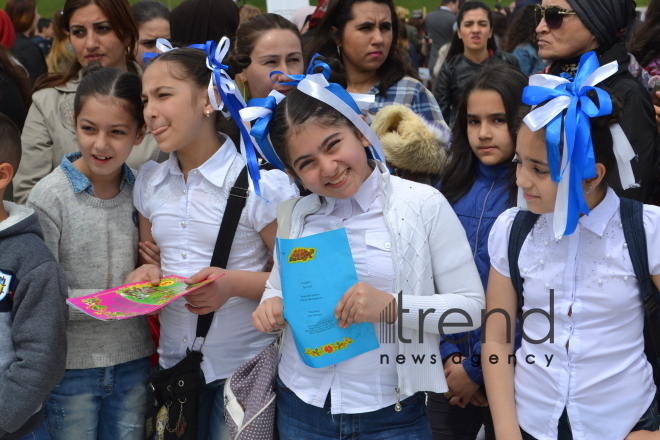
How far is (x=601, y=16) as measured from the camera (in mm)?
2910

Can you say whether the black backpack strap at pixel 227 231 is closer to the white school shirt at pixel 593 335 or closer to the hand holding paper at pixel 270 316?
the hand holding paper at pixel 270 316

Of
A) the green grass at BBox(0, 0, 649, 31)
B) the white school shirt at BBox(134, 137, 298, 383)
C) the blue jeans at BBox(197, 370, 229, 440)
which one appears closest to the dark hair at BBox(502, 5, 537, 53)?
the white school shirt at BBox(134, 137, 298, 383)

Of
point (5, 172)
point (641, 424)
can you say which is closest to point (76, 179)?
point (5, 172)

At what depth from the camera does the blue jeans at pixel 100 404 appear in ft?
8.20

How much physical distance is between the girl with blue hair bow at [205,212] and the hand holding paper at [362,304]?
1.85ft

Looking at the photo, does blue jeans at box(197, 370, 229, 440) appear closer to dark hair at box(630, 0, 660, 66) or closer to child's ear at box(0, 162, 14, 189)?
child's ear at box(0, 162, 14, 189)

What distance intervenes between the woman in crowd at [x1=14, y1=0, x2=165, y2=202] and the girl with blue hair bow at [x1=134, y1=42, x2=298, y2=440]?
1.89ft

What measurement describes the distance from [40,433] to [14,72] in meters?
2.50

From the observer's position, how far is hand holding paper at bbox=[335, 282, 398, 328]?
1.96m

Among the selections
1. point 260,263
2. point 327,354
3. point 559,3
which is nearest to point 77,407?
point 260,263

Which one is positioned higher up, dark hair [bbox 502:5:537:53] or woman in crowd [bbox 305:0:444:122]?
dark hair [bbox 502:5:537:53]

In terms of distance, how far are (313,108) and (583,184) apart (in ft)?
2.76

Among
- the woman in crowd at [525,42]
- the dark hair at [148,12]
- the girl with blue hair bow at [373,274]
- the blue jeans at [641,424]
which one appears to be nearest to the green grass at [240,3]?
the woman in crowd at [525,42]

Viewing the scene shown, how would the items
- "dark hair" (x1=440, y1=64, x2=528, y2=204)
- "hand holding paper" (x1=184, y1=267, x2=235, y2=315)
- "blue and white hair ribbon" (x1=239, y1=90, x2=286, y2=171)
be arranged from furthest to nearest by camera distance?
"dark hair" (x1=440, y1=64, x2=528, y2=204), "hand holding paper" (x1=184, y1=267, x2=235, y2=315), "blue and white hair ribbon" (x1=239, y1=90, x2=286, y2=171)
